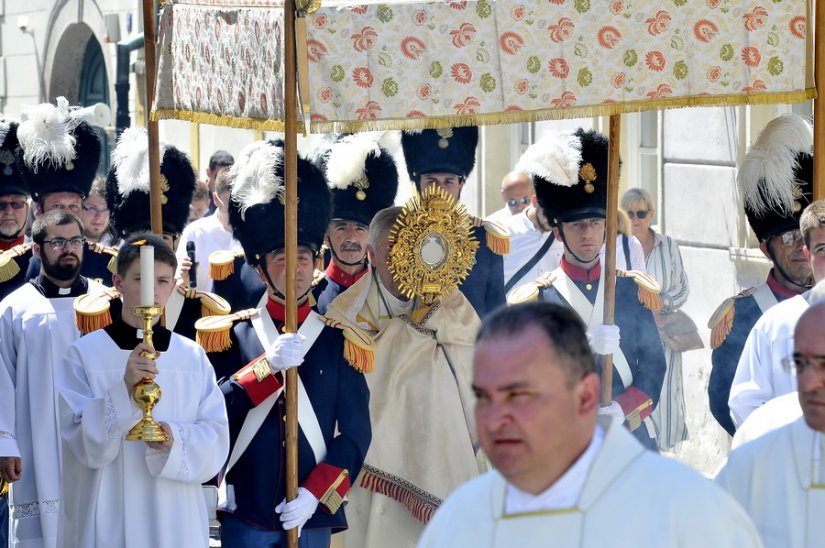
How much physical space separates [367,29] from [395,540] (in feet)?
6.63

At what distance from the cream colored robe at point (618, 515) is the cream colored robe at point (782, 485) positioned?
750mm

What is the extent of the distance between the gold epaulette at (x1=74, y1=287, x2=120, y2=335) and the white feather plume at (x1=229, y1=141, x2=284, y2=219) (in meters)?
0.65

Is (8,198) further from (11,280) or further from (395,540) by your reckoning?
(395,540)

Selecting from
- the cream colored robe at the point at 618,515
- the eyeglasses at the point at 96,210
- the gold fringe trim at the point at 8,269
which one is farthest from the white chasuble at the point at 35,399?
the cream colored robe at the point at 618,515

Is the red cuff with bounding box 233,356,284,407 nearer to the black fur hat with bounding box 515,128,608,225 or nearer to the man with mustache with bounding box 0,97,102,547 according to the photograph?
the man with mustache with bounding box 0,97,102,547

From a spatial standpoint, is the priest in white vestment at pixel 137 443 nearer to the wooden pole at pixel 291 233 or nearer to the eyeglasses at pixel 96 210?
the wooden pole at pixel 291 233

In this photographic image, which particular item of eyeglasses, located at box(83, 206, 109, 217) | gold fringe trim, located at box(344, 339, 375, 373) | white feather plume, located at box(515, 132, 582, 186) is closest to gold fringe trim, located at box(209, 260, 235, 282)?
white feather plume, located at box(515, 132, 582, 186)

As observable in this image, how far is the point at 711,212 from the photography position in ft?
35.2

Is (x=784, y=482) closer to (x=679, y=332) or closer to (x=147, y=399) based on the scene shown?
(x=147, y=399)

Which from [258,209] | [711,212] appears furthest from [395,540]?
[711,212]

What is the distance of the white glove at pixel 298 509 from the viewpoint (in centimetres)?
600

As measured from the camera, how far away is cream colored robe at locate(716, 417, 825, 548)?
3.92 meters

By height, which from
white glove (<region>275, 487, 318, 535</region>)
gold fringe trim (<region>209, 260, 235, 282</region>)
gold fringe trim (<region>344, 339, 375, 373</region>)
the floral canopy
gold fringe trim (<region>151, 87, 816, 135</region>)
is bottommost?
white glove (<region>275, 487, 318, 535</region>)

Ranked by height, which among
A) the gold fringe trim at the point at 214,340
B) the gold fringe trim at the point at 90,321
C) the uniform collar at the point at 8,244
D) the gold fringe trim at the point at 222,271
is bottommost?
the gold fringe trim at the point at 214,340
